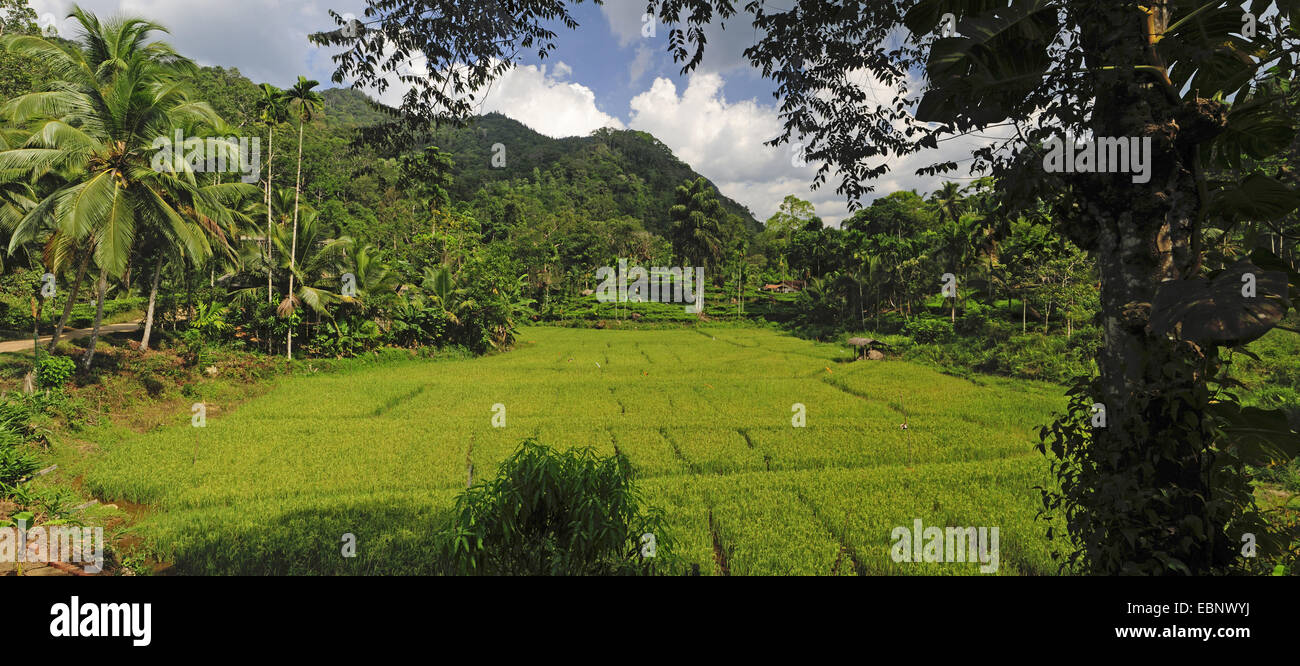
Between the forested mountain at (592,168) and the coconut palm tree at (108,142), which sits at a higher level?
the forested mountain at (592,168)

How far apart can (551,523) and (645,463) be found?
446 centimetres

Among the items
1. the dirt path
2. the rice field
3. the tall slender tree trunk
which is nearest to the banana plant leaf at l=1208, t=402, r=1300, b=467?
the tall slender tree trunk

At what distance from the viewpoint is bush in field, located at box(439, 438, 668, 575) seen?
329cm

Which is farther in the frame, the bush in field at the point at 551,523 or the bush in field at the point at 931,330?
the bush in field at the point at 931,330

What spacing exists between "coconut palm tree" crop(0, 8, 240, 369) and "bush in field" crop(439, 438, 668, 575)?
11800 millimetres

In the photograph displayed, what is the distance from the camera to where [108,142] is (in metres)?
10.6

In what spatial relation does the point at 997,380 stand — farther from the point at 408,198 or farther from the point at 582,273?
the point at 408,198

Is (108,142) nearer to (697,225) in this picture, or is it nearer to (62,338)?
(62,338)

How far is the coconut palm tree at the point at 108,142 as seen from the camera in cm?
962

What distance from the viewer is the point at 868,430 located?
31.8ft

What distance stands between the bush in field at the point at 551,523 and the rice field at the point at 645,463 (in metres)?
1.45

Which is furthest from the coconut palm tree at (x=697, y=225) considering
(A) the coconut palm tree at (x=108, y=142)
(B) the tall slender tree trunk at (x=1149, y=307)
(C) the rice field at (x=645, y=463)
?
(B) the tall slender tree trunk at (x=1149, y=307)

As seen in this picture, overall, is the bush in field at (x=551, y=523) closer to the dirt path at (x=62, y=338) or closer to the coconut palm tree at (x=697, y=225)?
the dirt path at (x=62, y=338)
